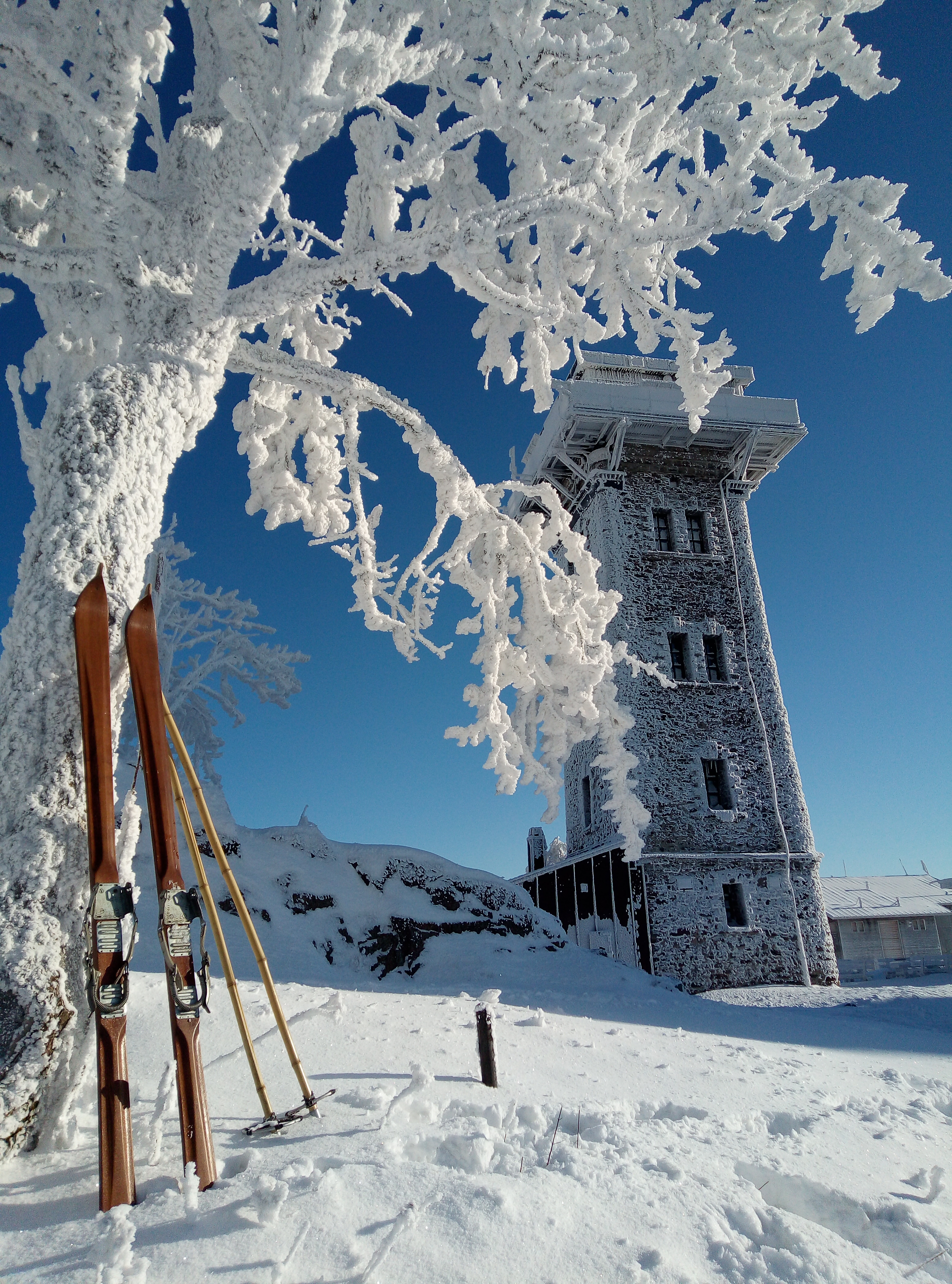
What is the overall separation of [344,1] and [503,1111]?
5.57 meters

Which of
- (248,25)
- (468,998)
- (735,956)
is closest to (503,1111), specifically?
(468,998)

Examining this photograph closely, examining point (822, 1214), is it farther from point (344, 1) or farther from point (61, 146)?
point (61, 146)

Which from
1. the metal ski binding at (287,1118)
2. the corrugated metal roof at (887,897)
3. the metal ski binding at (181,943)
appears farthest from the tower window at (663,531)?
the corrugated metal roof at (887,897)

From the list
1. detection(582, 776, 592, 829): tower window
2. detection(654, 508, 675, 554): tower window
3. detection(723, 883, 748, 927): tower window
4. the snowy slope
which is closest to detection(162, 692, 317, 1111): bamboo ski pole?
the snowy slope

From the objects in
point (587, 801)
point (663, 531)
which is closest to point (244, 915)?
point (587, 801)

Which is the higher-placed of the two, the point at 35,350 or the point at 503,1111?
the point at 35,350

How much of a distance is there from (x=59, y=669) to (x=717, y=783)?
17.1m

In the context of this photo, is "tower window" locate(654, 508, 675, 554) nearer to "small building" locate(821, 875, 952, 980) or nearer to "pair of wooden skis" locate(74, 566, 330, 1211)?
"pair of wooden skis" locate(74, 566, 330, 1211)

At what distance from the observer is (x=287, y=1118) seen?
117 inches

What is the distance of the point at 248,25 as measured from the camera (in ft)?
12.7

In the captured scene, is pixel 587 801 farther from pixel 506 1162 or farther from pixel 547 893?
pixel 506 1162

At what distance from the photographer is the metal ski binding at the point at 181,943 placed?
104 inches

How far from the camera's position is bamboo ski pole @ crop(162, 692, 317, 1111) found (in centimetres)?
304

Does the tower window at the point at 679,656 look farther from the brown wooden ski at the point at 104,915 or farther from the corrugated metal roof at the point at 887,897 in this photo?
the corrugated metal roof at the point at 887,897
